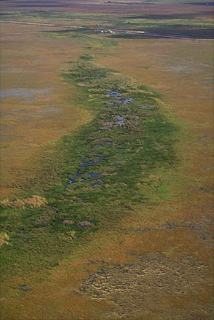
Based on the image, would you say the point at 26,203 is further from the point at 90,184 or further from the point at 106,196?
the point at 106,196

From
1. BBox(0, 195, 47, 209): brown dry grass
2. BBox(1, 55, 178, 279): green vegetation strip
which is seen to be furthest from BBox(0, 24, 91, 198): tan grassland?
BBox(1, 55, 178, 279): green vegetation strip

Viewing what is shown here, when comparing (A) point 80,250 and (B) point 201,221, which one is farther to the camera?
(B) point 201,221

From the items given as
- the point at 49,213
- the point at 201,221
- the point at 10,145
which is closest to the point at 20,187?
the point at 49,213

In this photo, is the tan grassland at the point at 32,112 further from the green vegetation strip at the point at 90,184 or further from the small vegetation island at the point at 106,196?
the green vegetation strip at the point at 90,184

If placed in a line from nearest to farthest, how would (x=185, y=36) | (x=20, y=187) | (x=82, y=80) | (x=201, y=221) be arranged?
(x=201, y=221), (x=20, y=187), (x=82, y=80), (x=185, y=36)

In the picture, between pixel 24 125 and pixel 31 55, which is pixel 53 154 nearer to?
pixel 24 125

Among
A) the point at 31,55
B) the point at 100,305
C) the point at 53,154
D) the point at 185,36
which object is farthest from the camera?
the point at 185,36
